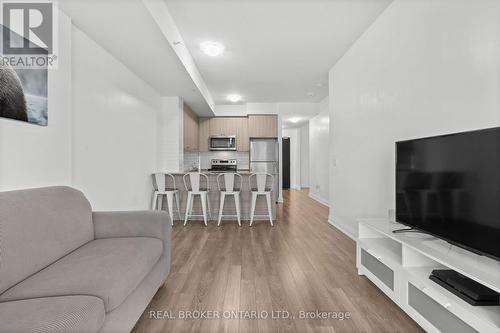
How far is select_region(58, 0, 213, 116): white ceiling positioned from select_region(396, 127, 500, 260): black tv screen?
258 cm

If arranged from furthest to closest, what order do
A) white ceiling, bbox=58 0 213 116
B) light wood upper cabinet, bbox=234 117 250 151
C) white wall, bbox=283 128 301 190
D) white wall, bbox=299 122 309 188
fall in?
white wall, bbox=283 128 301 190
white wall, bbox=299 122 309 188
light wood upper cabinet, bbox=234 117 250 151
white ceiling, bbox=58 0 213 116

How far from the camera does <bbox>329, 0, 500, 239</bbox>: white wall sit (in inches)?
63.6

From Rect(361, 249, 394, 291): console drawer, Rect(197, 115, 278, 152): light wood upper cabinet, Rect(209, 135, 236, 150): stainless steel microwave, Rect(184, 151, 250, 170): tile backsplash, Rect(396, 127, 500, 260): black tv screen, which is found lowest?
Rect(361, 249, 394, 291): console drawer

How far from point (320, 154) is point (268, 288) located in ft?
18.0

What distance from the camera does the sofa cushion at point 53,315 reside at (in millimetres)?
888

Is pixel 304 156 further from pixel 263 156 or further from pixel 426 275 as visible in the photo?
pixel 426 275

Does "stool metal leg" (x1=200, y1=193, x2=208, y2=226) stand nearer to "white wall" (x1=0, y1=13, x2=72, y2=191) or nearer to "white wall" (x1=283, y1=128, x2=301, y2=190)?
"white wall" (x1=0, y1=13, x2=72, y2=191)

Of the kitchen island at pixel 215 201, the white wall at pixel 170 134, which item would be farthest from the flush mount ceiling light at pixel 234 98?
the kitchen island at pixel 215 201

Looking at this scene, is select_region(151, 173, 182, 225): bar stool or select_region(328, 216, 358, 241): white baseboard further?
select_region(151, 173, 182, 225): bar stool

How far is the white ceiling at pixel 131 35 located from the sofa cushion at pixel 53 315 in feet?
7.21

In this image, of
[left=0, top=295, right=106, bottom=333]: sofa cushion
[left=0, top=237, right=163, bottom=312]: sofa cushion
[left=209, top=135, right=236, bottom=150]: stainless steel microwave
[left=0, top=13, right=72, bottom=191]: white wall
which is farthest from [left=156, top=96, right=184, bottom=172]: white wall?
[left=0, top=295, right=106, bottom=333]: sofa cushion

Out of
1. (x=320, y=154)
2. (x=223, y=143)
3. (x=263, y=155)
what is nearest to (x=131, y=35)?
(x=223, y=143)

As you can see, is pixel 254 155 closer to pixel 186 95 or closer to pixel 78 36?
pixel 186 95

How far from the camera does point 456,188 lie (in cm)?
148
